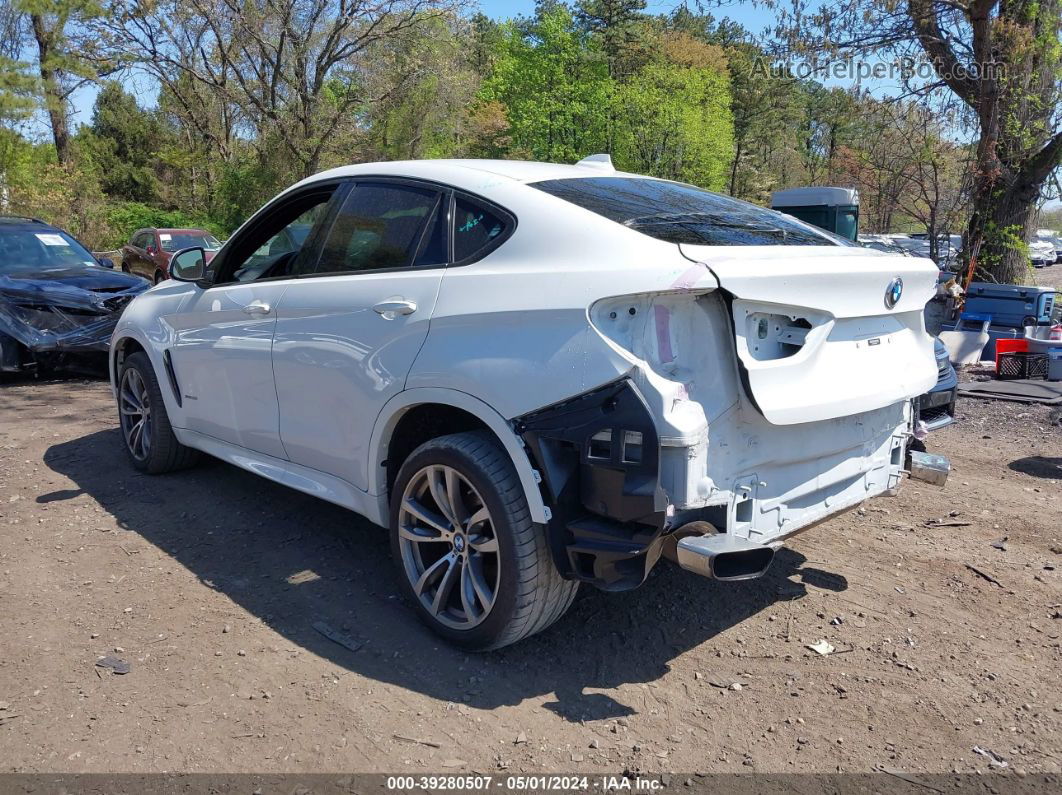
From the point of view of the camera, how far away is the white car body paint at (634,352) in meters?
2.73

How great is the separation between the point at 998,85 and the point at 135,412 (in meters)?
11.3

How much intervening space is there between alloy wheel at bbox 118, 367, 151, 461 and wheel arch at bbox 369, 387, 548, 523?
7.95 ft

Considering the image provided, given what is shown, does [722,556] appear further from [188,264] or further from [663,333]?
[188,264]

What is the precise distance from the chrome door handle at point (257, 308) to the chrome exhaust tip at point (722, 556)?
239 cm

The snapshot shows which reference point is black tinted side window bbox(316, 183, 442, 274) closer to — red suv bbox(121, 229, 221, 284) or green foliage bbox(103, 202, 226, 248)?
red suv bbox(121, 229, 221, 284)

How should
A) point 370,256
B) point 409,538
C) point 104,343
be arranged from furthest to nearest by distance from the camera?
point 104,343
point 370,256
point 409,538

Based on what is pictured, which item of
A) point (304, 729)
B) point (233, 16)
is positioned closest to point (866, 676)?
point (304, 729)

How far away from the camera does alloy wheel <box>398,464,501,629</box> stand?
317cm

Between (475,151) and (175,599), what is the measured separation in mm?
36332

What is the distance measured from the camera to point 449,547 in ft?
11.0

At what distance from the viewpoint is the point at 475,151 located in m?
38.1

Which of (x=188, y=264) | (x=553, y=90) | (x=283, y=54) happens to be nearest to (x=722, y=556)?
(x=188, y=264)

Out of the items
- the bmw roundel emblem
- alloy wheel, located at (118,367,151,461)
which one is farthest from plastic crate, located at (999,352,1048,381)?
alloy wheel, located at (118,367,151,461)

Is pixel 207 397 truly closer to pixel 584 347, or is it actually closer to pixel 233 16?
pixel 584 347
